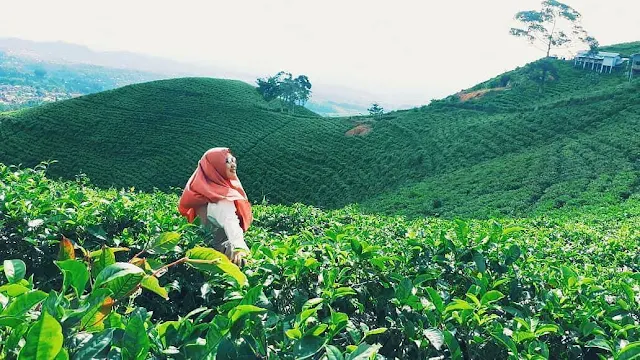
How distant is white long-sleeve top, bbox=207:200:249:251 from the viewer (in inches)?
124

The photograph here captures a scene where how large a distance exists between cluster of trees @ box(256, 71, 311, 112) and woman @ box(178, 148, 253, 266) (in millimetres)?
51656

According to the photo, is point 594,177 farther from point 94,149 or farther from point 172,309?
point 94,149

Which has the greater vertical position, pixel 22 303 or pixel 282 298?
pixel 22 303

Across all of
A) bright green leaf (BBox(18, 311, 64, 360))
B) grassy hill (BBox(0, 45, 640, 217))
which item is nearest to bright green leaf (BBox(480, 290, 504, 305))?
bright green leaf (BBox(18, 311, 64, 360))

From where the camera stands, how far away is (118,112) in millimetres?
41094

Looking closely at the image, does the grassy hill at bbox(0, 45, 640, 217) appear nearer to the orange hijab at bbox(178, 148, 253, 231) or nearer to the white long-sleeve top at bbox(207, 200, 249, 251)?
the orange hijab at bbox(178, 148, 253, 231)

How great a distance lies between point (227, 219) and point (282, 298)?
149 cm

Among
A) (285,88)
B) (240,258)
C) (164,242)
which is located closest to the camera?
(164,242)

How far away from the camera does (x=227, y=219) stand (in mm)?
3311

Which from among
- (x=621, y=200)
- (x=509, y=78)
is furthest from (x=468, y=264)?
(x=509, y=78)

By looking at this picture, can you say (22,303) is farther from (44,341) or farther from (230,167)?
(230,167)

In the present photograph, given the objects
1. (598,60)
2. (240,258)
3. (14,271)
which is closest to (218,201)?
(240,258)

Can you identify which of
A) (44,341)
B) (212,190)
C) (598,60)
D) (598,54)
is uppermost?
(598,54)

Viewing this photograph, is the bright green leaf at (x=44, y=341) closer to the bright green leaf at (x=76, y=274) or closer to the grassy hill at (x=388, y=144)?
the bright green leaf at (x=76, y=274)
